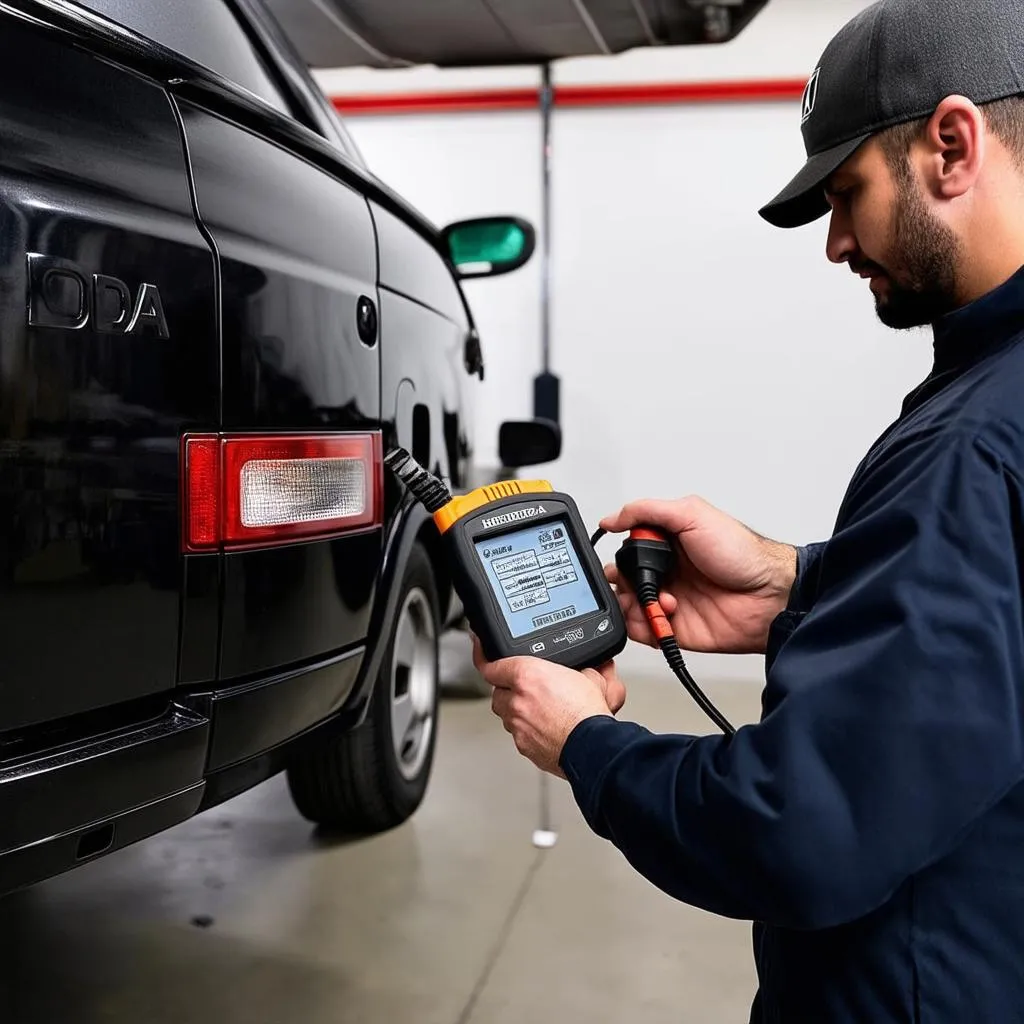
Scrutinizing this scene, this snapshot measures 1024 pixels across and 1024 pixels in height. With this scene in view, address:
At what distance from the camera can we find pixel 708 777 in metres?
0.81

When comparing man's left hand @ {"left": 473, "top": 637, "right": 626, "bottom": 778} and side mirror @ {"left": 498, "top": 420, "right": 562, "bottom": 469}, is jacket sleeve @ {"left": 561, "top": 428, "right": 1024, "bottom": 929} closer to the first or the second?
man's left hand @ {"left": 473, "top": 637, "right": 626, "bottom": 778}

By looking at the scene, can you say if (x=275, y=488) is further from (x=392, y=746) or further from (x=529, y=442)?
(x=529, y=442)

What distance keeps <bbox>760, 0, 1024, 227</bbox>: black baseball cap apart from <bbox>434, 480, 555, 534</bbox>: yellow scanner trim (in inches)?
19.2

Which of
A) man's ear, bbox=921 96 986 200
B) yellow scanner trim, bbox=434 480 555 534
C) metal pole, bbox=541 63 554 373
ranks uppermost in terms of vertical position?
metal pole, bbox=541 63 554 373

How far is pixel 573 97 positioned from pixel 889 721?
16.0ft

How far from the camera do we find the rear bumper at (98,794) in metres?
1.10

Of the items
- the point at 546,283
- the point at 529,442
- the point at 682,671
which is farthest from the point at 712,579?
the point at 546,283

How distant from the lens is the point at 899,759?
745mm

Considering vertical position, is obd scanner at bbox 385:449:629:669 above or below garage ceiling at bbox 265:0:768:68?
below

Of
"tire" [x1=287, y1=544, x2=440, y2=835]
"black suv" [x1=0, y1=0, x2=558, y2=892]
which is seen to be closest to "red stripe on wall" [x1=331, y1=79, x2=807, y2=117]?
"tire" [x1=287, y1=544, x2=440, y2=835]

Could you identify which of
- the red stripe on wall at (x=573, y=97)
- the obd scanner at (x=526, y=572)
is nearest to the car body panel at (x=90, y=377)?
the obd scanner at (x=526, y=572)

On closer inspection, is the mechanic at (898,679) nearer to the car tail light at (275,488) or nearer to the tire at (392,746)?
the car tail light at (275,488)

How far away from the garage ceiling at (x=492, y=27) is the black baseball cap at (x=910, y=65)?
3.79 metres

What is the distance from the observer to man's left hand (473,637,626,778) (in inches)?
39.2
